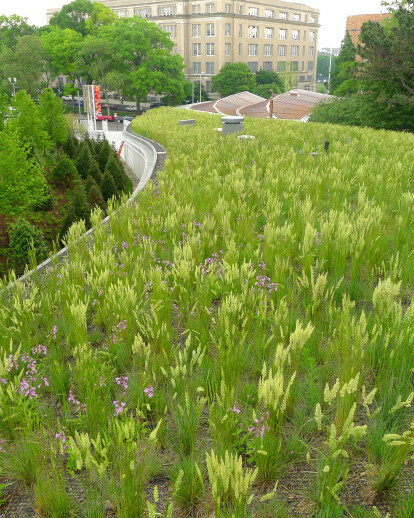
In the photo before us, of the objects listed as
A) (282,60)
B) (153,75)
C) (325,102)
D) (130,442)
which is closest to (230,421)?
(130,442)

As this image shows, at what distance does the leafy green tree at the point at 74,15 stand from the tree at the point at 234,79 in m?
23.3

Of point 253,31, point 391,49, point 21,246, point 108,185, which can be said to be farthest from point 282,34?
point 21,246

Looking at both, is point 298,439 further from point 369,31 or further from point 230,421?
point 369,31

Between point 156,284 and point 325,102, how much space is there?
37.8m

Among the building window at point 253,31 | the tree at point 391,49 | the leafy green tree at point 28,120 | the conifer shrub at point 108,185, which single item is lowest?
the conifer shrub at point 108,185

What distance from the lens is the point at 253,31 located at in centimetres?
9088

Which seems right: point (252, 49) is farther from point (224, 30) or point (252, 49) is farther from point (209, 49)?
point (209, 49)

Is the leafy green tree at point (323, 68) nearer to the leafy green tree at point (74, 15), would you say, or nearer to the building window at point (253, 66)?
the building window at point (253, 66)

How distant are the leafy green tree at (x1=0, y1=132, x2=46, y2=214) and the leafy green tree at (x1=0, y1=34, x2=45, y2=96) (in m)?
57.9

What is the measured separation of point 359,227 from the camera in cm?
514

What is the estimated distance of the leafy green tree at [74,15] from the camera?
74.2m

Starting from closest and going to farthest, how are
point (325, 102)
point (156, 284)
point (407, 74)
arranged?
point (156, 284) → point (407, 74) → point (325, 102)

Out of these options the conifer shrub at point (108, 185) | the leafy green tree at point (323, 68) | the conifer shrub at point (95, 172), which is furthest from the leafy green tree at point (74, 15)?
the leafy green tree at point (323, 68)

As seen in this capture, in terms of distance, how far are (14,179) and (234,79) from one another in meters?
72.0
